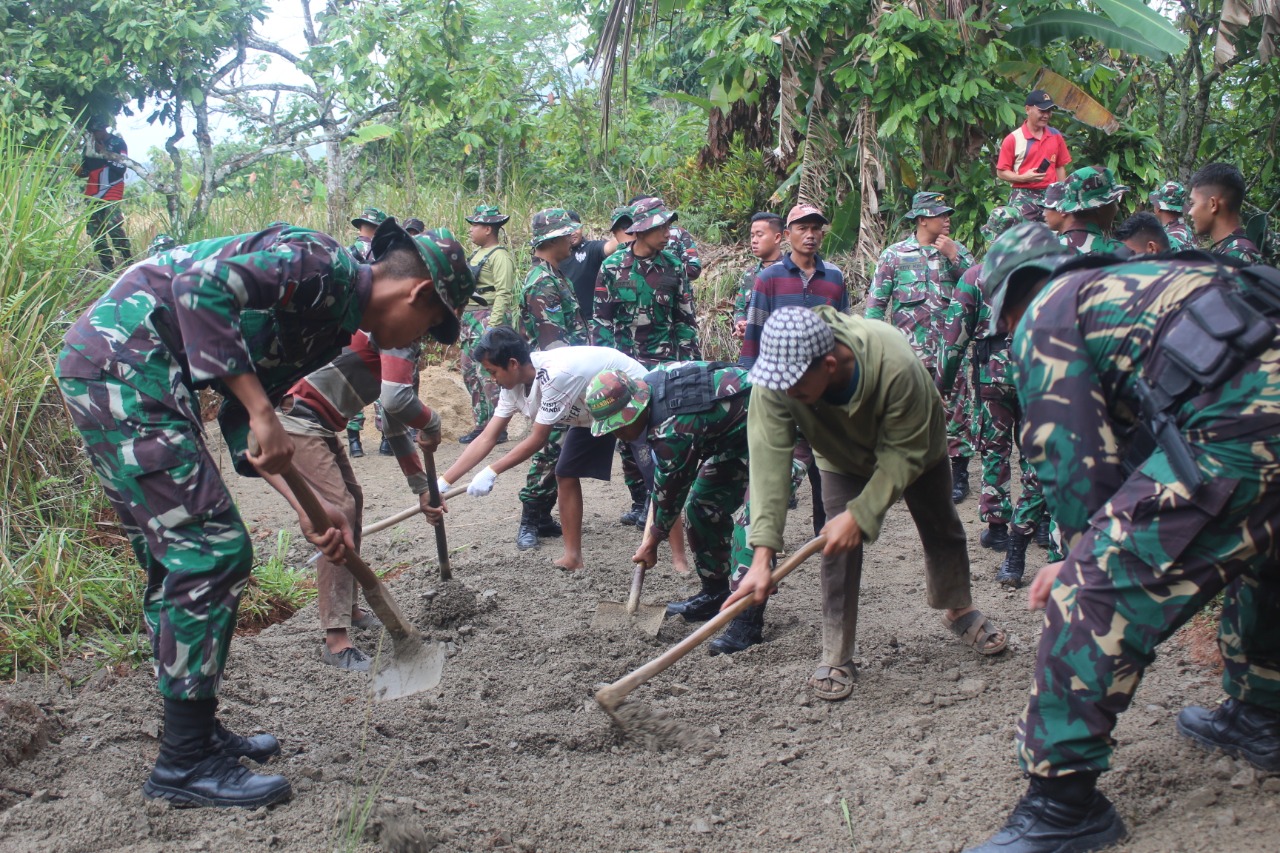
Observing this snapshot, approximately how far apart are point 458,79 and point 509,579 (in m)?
8.08

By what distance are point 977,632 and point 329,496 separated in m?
2.99

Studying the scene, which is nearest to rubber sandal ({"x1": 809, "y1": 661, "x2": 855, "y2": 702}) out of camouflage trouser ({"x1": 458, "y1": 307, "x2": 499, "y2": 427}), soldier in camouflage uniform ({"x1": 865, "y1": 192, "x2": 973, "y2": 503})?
soldier in camouflage uniform ({"x1": 865, "y1": 192, "x2": 973, "y2": 503})

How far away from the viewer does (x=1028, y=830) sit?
280 cm

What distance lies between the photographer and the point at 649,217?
7055 millimetres

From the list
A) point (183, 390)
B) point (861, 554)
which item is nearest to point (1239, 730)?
point (861, 554)

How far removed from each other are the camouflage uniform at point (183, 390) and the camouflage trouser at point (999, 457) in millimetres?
3867

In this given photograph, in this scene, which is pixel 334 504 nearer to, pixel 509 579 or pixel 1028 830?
pixel 509 579

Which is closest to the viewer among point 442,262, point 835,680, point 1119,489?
point 1119,489

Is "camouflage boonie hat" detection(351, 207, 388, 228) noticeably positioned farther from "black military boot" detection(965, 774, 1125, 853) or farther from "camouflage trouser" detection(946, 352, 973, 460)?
"black military boot" detection(965, 774, 1125, 853)

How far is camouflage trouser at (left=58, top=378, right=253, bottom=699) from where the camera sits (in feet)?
10.6

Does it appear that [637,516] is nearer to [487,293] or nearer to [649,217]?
[649,217]

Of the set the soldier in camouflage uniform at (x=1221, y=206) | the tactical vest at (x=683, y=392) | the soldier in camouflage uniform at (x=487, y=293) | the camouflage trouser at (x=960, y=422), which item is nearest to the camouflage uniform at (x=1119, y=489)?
the tactical vest at (x=683, y=392)

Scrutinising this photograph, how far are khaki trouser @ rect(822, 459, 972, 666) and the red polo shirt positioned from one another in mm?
5257

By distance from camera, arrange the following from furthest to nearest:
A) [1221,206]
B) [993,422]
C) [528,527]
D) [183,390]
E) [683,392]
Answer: [528,527]
[993,422]
[1221,206]
[683,392]
[183,390]
